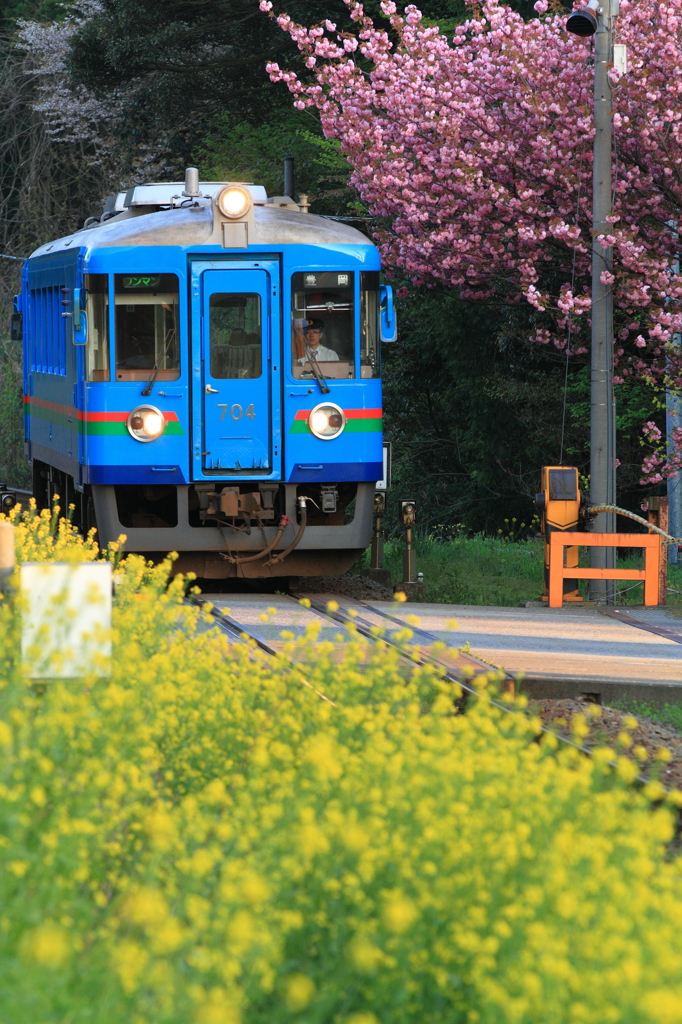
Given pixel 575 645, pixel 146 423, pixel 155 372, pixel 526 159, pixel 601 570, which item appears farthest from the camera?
pixel 526 159

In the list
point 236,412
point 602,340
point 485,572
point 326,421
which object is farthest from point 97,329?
point 485,572

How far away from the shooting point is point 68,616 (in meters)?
5.52

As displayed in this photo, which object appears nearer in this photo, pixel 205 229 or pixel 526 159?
pixel 205 229

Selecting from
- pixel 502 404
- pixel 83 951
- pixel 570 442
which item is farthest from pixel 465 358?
pixel 83 951

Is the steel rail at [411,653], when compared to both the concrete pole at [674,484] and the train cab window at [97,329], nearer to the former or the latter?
the train cab window at [97,329]

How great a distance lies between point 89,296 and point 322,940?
351 inches

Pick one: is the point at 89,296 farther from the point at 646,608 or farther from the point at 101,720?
the point at 101,720

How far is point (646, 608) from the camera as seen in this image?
41.2 feet

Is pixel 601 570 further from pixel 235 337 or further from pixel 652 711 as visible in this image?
pixel 652 711

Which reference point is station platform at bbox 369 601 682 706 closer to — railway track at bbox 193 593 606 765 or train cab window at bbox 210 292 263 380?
railway track at bbox 193 593 606 765

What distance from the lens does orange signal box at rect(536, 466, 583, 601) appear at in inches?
502

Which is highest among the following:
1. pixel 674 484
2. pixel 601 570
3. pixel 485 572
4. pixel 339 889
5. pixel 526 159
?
pixel 526 159

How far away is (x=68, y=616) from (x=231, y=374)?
22.2 ft

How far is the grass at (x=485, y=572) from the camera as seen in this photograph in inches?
551
